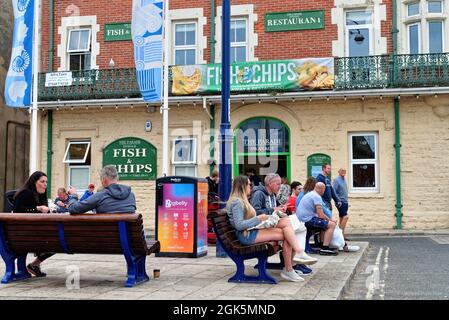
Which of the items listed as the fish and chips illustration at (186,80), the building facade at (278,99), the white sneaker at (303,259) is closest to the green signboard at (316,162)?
the building facade at (278,99)

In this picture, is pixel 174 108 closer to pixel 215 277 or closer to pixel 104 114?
pixel 104 114

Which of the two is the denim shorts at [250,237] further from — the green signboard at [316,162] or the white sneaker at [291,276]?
the green signboard at [316,162]

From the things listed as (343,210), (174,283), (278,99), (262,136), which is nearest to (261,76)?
(278,99)

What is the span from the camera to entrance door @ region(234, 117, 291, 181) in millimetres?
19500

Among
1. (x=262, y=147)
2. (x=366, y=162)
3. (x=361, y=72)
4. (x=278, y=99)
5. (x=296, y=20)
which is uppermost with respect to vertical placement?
(x=296, y=20)

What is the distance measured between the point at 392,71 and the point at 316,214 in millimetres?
9017

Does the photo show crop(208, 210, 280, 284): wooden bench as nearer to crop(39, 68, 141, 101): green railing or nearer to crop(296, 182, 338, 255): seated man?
crop(296, 182, 338, 255): seated man

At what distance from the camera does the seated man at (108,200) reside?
23.2ft

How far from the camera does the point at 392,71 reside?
18188 millimetres

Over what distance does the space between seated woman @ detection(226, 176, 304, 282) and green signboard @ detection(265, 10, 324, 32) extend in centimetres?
1302

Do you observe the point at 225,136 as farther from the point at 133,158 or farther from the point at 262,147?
the point at 133,158

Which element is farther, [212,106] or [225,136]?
[212,106]

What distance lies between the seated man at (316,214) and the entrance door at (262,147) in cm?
844

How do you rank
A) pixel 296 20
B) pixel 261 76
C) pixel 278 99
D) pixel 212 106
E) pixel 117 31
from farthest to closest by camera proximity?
pixel 117 31 < pixel 212 106 < pixel 296 20 < pixel 278 99 < pixel 261 76
